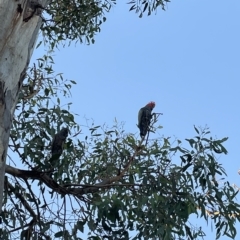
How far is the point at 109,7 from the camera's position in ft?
18.8

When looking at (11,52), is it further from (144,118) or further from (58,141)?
(144,118)

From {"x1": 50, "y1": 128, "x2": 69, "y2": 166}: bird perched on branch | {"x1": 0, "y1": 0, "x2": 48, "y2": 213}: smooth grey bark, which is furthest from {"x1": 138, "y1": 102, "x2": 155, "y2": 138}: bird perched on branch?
{"x1": 0, "y1": 0, "x2": 48, "y2": 213}: smooth grey bark

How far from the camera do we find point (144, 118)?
140 inches

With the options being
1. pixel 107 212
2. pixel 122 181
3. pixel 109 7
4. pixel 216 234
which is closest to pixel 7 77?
pixel 107 212

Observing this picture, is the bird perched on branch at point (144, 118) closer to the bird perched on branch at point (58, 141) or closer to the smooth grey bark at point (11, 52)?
the bird perched on branch at point (58, 141)

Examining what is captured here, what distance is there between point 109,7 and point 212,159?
9.85 feet

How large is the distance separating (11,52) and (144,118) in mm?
1426

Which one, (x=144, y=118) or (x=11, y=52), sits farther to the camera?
(x=144, y=118)

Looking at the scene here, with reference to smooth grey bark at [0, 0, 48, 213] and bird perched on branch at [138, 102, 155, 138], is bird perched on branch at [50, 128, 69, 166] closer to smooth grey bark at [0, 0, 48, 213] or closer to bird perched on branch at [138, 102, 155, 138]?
bird perched on branch at [138, 102, 155, 138]

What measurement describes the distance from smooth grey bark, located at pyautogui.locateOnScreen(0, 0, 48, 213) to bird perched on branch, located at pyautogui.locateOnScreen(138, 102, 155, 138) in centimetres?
96

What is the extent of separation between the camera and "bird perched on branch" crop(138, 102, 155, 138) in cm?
325

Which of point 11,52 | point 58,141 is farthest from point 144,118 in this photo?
point 11,52

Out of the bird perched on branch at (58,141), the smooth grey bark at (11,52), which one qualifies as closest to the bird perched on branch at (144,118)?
the bird perched on branch at (58,141)

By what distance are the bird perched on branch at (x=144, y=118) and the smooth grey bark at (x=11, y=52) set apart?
959 millimetres
